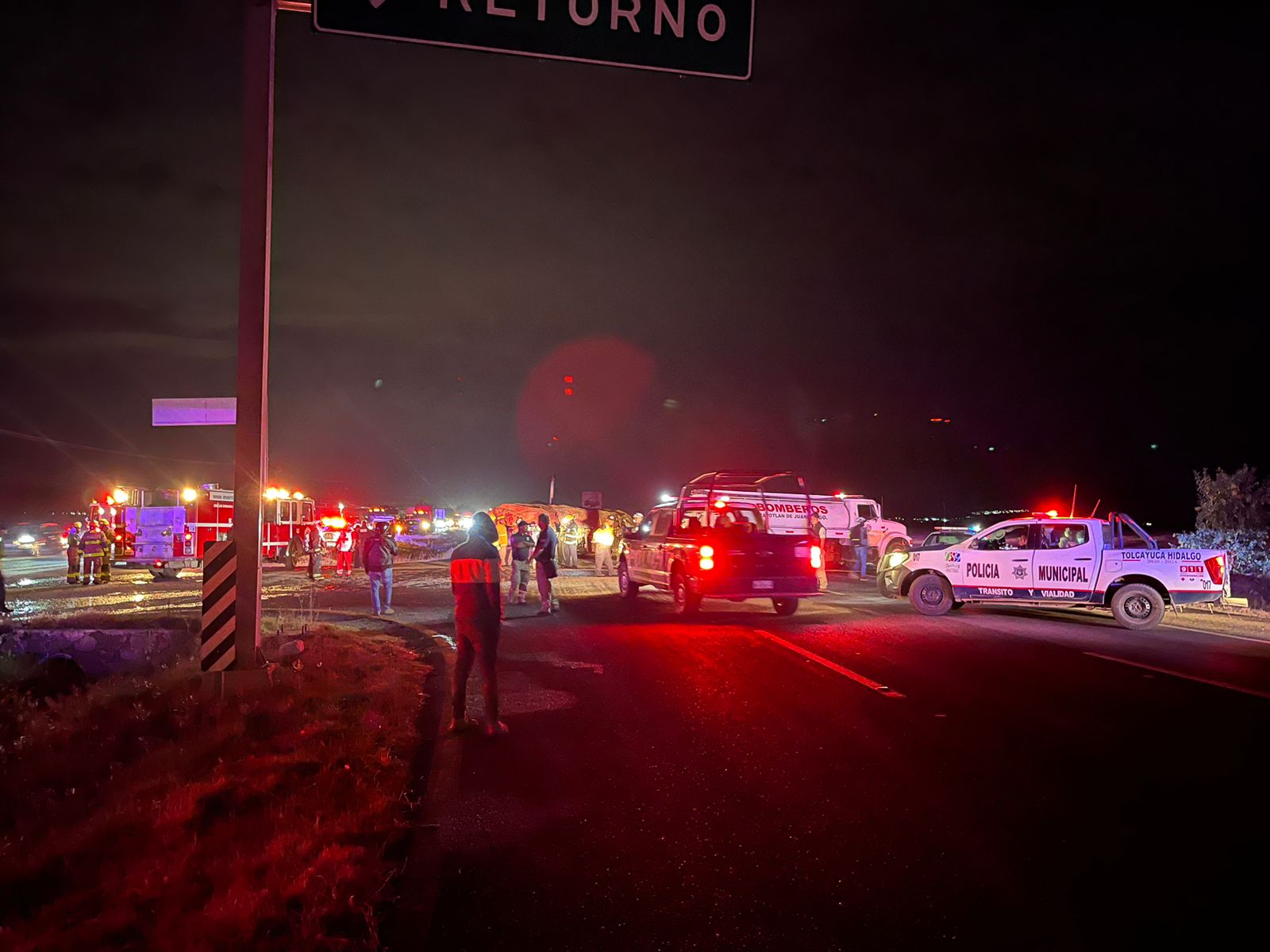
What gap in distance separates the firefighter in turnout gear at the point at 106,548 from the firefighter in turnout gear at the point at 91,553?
90 mm

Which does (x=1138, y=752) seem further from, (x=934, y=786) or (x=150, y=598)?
(x=150, y=598)

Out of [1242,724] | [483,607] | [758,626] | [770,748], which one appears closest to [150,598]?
[758,626]

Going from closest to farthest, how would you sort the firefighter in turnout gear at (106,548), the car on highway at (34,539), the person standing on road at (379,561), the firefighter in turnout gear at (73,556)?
the person standing on road at (379,561) < the firefighter in turnout gear at (73,556) < the firefighter in turnout gear at (106,548) < the car on highway at (34,539)

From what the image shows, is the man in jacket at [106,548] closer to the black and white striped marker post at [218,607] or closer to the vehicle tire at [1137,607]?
the black and white striped marker post at [218,607]

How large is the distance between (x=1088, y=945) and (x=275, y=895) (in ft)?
11.5

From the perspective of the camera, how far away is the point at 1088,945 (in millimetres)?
3621

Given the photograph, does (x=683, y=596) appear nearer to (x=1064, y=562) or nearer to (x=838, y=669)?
(x=838, y=669)

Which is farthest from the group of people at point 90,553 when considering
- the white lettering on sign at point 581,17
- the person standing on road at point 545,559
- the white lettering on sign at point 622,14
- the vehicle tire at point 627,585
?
the white lettering on sign at point 622,14

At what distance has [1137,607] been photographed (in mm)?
14117

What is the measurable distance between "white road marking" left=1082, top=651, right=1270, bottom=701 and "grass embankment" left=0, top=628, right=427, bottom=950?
7847mm

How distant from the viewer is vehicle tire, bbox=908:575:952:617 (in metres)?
15.8

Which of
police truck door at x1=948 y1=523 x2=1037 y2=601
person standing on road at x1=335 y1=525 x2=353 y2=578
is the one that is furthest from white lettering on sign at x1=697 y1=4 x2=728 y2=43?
person standing on road at x1=335 y1=525 x2=353 y2=578

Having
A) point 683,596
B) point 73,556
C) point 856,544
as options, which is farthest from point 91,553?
point 856,544

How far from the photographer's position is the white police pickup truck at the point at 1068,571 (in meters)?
13.7
